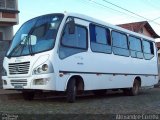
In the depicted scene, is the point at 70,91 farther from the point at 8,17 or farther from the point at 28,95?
the point at 8,17

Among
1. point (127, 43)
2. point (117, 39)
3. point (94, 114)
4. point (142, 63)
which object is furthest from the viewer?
point (142, 63)

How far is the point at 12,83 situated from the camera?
547 inches

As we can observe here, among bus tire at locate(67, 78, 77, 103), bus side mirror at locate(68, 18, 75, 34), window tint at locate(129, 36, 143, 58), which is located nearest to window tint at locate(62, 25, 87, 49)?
bus side mirror at locate(68, 18, 75, 34)

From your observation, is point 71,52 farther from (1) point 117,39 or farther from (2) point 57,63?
(1) point 117,39

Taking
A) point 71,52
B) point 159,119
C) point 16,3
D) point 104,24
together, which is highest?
point 16,3

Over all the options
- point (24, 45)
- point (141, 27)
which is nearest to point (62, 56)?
point (24, 45)

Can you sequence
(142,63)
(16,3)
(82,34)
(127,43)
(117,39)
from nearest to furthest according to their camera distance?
1. (82,34)
2. (117,39)
3. (127,43)
4. (142,63)
5. (16,3)

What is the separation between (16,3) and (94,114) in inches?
962

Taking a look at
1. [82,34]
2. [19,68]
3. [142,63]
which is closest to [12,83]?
[19,68]

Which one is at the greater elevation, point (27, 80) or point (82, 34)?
point (82, 34)

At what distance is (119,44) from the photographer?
740 inches

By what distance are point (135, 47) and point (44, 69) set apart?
341 inches

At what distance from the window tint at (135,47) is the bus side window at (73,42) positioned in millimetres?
5541

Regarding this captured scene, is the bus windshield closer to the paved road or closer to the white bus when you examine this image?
the white bus
